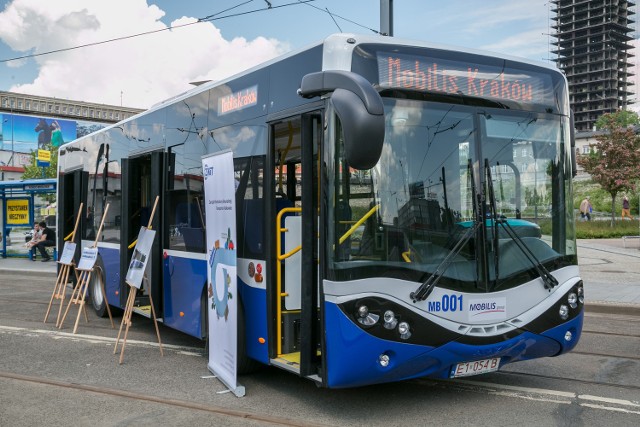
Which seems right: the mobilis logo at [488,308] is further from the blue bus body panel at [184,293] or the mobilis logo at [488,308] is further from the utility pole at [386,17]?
the utility pole at [386,17]

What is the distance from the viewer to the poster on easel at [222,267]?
251 inches

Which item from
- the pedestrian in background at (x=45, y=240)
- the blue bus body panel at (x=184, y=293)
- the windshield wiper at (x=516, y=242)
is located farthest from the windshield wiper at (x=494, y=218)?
the pedestrian in background at (x=45, y=240)

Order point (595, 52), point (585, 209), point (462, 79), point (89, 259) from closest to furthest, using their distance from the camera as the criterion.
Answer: point (462, 79) < point (89, 259) < point (585, 209) < point (595, 52)

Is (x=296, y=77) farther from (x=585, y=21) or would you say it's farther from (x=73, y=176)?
(x=585, y=21)

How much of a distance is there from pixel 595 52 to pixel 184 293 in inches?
6820

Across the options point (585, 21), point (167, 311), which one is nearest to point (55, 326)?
point (167, 311)

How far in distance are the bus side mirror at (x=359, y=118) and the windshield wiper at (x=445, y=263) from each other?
1.09 m

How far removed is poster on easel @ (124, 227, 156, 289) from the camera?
812cm

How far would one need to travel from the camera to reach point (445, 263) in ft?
17.7

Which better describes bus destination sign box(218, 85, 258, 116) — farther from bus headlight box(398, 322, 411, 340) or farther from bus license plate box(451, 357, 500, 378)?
bus license plate box(451, 357, 500, 378)

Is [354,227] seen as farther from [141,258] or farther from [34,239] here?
[34,239]

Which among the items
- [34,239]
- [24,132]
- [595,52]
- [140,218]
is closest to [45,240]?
[34,239]

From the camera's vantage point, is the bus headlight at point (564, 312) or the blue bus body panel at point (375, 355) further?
the bus headlight at point (564, 312)

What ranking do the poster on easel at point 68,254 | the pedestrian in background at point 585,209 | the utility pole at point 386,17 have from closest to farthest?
the poster on easel at point 68,254, the utility pole at point 386,17, the pedestrian in background at point 585,209
